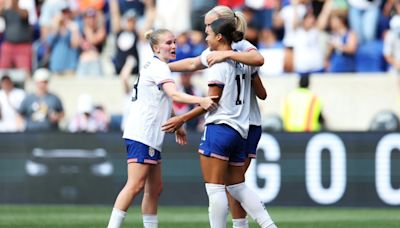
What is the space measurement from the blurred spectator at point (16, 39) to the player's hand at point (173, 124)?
35.4ft

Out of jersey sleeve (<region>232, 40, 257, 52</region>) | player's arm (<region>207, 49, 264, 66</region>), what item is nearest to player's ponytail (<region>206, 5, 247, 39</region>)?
player's arm (<region>207, 49, 264, 66</region>)

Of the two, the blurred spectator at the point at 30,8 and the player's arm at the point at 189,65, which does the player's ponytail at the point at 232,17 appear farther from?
the blurred spectator at the point at 30,8

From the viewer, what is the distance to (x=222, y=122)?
10594mm

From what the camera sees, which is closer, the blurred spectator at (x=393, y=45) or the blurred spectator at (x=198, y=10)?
the blurred spectator at (x=393, y=45)

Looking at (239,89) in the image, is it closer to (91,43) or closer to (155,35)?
A: (155,35)

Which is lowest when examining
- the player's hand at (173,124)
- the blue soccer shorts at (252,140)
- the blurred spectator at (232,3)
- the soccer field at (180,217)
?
the soccer field at (180,217)

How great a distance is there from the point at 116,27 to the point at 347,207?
6.26 meters

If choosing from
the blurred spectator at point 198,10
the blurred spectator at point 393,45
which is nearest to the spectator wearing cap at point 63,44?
the blurred spectator at point 198,10

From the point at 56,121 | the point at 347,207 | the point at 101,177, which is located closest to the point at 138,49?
the point at 56,121

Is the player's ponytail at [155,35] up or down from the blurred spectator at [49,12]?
up

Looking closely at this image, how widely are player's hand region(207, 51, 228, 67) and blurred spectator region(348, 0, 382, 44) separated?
10.4 meters

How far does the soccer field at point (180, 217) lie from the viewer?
1462cm

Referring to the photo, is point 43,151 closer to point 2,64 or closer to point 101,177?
point 101,177

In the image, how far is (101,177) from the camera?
18031 mm
